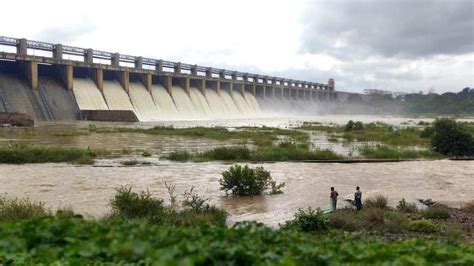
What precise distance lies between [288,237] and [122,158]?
2284cm

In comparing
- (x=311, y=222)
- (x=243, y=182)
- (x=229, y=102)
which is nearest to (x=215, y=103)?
(x=229, y=102)

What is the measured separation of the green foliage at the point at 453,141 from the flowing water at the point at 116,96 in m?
44.3

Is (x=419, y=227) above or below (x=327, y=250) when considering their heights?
below

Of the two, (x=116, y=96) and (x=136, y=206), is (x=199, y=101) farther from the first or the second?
(x=136, y=206)

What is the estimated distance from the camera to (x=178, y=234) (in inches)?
216

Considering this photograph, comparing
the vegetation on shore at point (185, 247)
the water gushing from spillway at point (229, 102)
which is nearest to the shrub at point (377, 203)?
the vegetation on shore at point (185, 247)

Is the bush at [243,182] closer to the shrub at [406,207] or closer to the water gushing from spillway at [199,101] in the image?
the shrub at [406,207]

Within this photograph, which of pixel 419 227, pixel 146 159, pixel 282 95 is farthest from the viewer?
pixel 282 95

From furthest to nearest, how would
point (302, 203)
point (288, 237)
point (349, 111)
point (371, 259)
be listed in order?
point (349, 111) < point (302, 203) < point (288, 237) < point (371, 259)

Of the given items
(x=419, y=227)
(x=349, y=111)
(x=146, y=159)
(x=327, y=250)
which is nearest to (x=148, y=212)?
(x=419, y=227)

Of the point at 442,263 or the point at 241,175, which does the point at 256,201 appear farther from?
the point at 442,263

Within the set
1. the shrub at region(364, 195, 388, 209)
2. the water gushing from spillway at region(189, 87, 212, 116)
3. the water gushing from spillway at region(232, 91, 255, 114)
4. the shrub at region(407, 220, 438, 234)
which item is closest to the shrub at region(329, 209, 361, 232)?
the shrub at region(407, 220, 438, 234)

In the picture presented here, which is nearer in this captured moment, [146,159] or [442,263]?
[442,263]

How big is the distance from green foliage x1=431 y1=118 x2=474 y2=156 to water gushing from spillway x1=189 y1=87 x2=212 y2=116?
53.0 meters
